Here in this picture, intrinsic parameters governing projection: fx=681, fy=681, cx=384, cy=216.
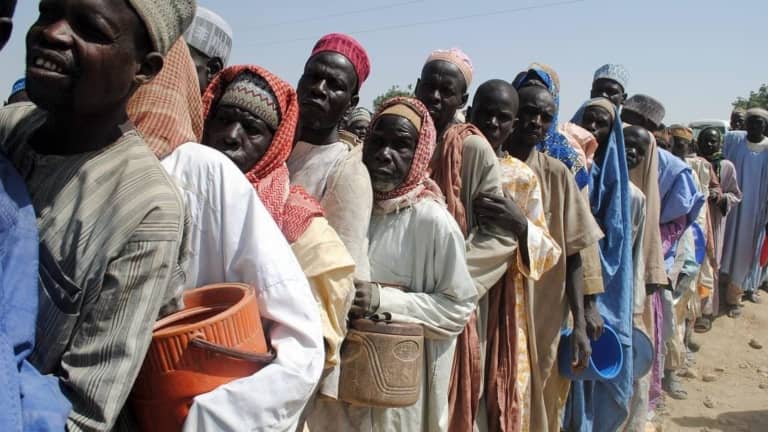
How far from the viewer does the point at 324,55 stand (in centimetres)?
288

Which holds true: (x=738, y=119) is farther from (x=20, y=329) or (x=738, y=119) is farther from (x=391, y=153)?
(x=20, y=329)

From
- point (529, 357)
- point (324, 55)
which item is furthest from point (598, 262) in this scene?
point (324, 55)

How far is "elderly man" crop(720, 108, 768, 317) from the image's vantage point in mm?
9766

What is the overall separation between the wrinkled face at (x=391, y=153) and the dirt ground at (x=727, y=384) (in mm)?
4593

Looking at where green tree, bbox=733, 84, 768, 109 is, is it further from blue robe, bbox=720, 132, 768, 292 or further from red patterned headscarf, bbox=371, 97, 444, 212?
red patterned headscarf, bbox=371, 97, 444, 212

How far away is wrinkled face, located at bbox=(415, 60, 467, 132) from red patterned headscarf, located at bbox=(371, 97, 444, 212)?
0.65m

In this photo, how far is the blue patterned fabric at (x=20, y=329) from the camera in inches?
41.1

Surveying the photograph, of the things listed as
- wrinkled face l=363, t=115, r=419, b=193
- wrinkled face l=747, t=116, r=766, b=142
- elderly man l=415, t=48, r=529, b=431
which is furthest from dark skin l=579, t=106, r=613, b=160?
wrinkled face l=747, t=116, r=766, b=142

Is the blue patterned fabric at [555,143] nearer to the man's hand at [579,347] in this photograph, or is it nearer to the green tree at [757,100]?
the man's hand at [579,347]

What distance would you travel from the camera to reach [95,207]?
1256mm

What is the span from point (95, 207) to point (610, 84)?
206 inches

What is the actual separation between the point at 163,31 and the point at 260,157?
831 mm

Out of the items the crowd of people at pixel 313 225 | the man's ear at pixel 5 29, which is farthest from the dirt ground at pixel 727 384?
the man's ear at pixel 5 29

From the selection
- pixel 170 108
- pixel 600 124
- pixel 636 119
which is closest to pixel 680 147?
pixel 636 119
